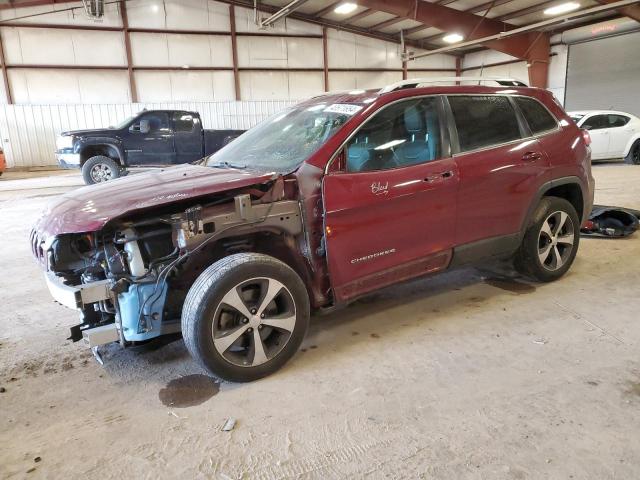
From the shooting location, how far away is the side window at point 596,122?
41.0 ft

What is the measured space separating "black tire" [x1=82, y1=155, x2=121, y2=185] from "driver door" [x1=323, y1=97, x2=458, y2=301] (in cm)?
960

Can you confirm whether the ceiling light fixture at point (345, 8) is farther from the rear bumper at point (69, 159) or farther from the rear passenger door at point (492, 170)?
the rear passenger door at point (492, 170)

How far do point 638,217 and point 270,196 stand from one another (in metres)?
5.24

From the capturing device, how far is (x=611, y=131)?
12.6 meters

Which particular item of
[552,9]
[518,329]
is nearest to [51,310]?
[518,329]

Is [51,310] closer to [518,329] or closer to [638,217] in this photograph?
[518,329]

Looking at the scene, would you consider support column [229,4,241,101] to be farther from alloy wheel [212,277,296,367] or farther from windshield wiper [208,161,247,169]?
alloy wheel [212,277,296,367]

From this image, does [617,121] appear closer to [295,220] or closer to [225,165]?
[225,165]

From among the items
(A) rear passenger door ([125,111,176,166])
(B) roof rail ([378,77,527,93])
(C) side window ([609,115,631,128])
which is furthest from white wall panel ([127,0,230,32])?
(B) roof rail ([378,77,527,93])

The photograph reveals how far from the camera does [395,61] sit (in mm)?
21812

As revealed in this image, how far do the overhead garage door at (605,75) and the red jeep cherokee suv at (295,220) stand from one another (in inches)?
628

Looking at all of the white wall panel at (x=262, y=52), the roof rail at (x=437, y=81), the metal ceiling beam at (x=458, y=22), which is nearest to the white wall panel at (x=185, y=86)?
the white wall panel at (x=262, y=52)

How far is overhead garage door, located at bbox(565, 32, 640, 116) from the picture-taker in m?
16.2

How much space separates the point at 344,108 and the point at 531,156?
1622 mm
